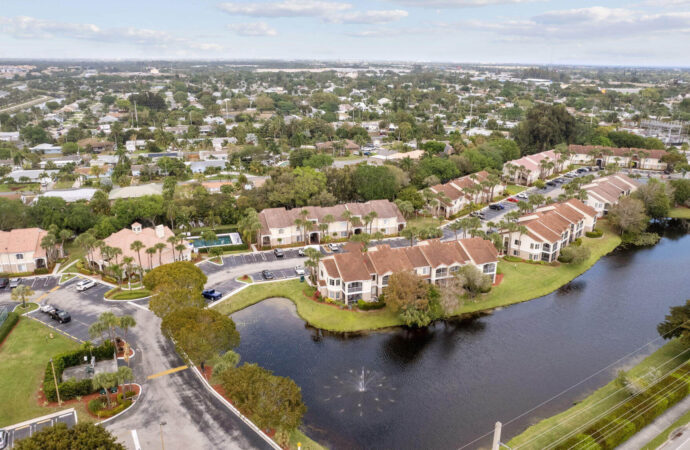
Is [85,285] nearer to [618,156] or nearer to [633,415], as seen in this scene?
[633,415]

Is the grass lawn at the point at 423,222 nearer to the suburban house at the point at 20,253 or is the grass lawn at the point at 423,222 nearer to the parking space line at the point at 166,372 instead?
the parking space line at the point at 166,372

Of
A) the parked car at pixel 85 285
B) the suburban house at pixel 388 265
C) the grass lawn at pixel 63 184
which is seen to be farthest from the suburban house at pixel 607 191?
the grass lawn at pixel 63 184

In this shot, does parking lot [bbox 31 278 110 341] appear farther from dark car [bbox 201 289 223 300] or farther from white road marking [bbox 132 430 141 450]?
white road marking [bbox 132 430 141 450]

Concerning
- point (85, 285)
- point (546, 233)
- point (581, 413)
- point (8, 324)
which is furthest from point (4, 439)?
point (546, 233)

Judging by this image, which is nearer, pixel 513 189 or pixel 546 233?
pixel 546 233

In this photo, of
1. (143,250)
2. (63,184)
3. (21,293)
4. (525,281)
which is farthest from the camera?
(63,184)

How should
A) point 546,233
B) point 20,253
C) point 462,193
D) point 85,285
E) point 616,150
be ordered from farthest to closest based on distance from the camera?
→ point 616,150, point 462,193, point 546,233, point 20,253, point 85,285
